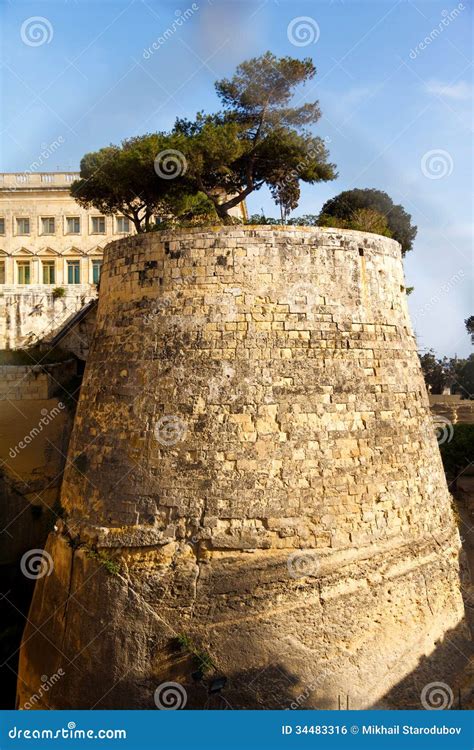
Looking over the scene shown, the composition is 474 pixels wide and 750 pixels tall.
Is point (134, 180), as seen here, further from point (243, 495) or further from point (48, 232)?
point (48, 232)

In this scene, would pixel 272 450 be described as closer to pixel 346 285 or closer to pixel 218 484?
pixel 218 484

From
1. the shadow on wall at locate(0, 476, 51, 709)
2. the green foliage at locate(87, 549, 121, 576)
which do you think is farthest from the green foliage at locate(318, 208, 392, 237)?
the shadow on wall at locate(0, 476, 51, 709)

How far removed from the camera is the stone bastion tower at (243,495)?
324 inches

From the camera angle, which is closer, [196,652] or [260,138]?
[196,652]

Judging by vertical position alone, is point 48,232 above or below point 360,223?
above

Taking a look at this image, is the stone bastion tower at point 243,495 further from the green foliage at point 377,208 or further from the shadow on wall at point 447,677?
the green foliage at point 377,208

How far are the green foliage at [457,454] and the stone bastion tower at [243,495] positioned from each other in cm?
925

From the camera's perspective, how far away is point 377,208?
71.7 feet

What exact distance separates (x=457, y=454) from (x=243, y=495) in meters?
11.8

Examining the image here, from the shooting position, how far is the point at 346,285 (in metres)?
9.12

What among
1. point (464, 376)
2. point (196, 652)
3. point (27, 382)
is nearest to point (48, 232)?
point (27, 382)

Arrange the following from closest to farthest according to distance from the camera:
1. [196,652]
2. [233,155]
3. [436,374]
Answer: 1. [196,652]
2. [233,155]
3. [436,374]

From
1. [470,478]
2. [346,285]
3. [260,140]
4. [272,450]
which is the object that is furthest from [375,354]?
[470,478]

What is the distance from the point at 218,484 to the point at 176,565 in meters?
1.19
